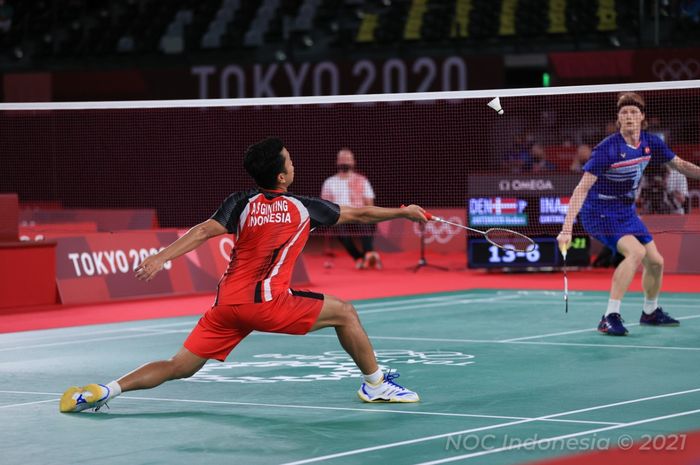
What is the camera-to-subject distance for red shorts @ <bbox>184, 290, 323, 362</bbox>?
8.00 meters

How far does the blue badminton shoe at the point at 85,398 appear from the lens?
816cm

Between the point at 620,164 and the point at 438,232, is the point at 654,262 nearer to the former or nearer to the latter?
the point at 620,164

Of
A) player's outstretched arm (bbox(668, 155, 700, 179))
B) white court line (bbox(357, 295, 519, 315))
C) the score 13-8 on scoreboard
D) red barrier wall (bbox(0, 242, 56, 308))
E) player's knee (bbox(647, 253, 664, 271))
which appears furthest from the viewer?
the score 13-8 on scoreboard

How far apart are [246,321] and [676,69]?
681 inches

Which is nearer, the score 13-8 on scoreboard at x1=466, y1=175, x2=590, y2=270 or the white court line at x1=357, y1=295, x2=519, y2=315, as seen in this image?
the white court line at x1=357, y1=295, x2=519, y2=315

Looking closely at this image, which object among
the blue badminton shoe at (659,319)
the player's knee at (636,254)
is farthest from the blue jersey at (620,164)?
the blue badminton shoe at (659,319)

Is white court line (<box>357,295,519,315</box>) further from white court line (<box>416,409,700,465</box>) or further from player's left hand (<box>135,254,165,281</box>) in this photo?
player's left hand (<box>135,254,165,281</box>)

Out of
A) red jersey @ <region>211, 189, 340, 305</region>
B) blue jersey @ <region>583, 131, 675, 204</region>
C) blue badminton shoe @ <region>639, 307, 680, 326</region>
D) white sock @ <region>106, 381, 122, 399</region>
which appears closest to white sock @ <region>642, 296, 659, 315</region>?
blue badminton shoe @ <region>639, 307, 680, 326</region>

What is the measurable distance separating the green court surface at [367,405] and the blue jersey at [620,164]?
1400mm

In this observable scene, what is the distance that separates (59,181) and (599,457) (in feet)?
87.5

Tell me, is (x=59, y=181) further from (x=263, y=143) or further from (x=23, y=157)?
(x=263, y=143)

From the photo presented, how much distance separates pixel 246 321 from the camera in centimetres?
802

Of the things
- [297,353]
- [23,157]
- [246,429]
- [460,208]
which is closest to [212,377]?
[297,353]

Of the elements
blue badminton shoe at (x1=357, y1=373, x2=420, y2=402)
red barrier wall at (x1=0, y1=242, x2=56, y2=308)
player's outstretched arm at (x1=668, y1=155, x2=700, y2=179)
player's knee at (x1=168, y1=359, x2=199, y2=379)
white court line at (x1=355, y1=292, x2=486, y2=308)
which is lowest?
white court line at (x1=355, y1=292, x2=486, y2=308)
